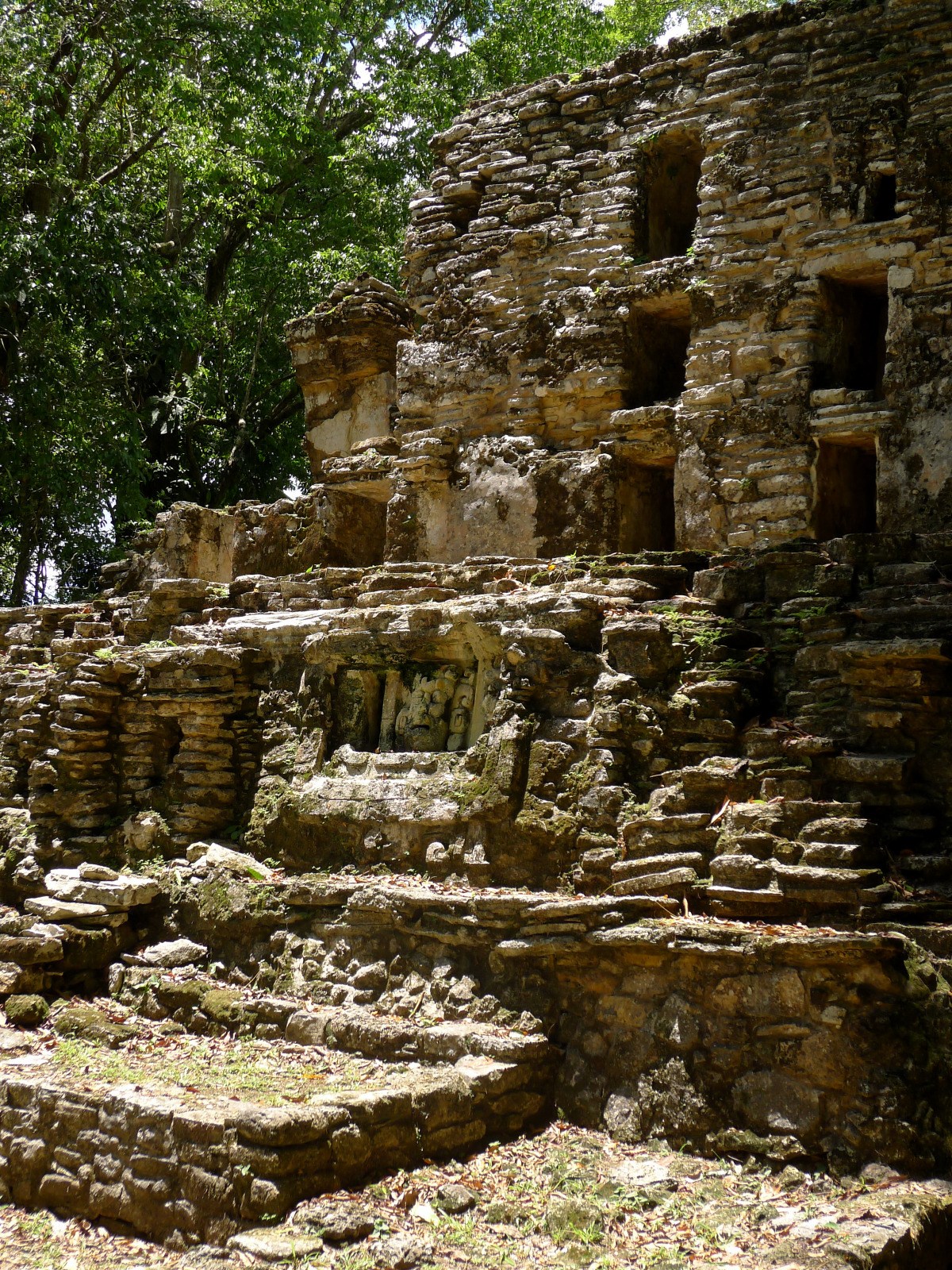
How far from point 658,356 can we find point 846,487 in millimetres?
2311

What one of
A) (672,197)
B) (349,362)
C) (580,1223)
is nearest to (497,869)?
(580,1223)

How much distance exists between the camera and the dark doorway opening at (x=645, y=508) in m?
9.67

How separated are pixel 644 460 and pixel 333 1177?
257 inches

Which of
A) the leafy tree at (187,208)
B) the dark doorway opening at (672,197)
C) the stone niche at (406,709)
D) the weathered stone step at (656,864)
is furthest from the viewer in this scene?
the leafy tree at (187,208)

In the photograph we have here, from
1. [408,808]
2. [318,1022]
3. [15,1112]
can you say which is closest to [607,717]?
[408,808]

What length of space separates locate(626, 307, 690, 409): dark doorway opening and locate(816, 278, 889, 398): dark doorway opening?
4.31 feet

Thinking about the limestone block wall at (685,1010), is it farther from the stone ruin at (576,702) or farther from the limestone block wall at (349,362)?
the limestone block wall at (349,362)

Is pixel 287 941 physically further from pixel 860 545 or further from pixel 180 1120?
pixel 860 545

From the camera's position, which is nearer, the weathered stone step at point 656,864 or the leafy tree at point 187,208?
the weathered stone step at point 656,864

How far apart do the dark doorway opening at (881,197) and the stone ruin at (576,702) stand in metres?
0.04

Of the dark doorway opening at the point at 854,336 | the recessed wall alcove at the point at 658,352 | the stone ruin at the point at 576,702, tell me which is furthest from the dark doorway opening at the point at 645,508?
the dark doorway opening at the point at 854,336

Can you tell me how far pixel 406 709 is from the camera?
7.53 metres

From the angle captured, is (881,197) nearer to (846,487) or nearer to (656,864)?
(846,487)

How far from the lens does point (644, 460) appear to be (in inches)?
385
